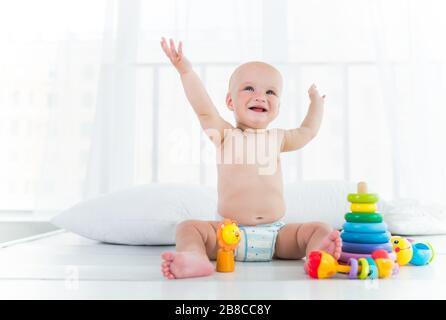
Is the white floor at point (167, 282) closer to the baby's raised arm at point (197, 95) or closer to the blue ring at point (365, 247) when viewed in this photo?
the blue ring at point (365, 247)

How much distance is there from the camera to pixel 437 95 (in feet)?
6.23

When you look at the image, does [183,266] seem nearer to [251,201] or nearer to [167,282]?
[167,282]

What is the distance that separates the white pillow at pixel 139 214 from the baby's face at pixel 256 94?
316mm

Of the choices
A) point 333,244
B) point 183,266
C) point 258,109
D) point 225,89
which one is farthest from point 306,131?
point 225,89

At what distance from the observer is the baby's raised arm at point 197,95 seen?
43.4 inches

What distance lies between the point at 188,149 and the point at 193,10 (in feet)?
1.77

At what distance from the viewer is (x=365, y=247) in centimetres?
93

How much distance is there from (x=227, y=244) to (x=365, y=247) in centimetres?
26

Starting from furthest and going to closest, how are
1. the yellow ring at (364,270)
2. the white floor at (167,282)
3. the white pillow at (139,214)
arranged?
the white pillow at (139,214), the yellow ring at (364,270), the white floor at (167,282)

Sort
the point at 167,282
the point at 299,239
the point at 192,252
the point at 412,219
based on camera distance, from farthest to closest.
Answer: the point at 412,219 → the point at 299,239 → the point at 192,252 → the point at 167,282

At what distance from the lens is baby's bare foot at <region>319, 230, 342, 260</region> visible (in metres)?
0.88

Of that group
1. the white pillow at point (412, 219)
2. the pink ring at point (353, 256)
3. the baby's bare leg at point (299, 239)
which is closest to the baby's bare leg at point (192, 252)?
the baby's bare leg at point (299, 239)

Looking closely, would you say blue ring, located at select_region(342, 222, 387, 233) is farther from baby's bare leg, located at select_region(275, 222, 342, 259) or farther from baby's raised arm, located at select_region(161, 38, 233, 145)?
baby's raised arm, located at select_region(161, 38, 233, 145)
